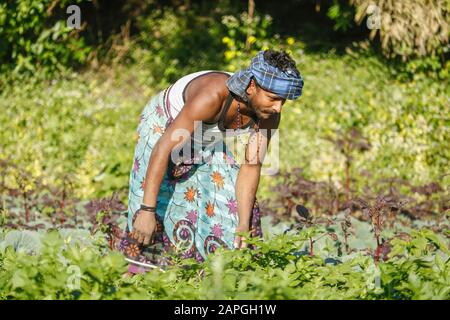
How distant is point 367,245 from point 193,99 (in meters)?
1.65

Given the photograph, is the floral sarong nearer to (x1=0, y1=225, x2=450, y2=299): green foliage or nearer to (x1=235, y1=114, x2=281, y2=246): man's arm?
(x1=235, y1=114, x2=281, y2=246): man's arm

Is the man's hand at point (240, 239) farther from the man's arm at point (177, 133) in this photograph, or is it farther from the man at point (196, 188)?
the man's arm at point (177, 133)

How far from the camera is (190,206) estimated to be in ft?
11.6

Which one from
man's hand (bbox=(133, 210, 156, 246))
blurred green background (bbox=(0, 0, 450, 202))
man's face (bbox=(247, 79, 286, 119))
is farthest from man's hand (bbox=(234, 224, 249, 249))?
blurred green background (bbox=(0, 0, 450, 202))

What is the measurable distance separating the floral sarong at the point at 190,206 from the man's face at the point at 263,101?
422 mm

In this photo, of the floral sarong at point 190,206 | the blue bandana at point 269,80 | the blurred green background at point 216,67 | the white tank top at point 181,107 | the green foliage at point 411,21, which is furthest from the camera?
the green foliage at point 411,21

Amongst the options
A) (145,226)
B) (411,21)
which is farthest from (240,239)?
(411,21)

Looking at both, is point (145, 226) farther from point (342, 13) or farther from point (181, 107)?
point (342, 13)

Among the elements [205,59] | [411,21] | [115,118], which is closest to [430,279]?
[115,118]

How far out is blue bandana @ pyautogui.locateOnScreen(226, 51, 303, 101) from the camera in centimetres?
308

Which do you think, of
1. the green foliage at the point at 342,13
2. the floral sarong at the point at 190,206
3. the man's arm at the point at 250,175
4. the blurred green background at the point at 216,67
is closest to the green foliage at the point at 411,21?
the blurred green background at the point at 216,67

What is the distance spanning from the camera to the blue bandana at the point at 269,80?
3.08 m

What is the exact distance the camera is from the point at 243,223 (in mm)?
3482

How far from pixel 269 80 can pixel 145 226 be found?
859 millimetres
